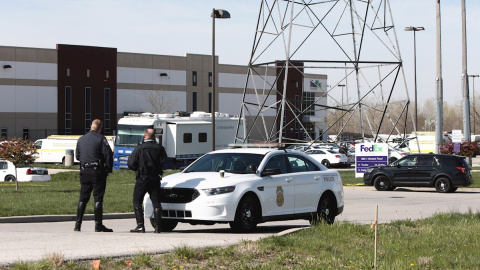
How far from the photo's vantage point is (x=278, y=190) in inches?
600

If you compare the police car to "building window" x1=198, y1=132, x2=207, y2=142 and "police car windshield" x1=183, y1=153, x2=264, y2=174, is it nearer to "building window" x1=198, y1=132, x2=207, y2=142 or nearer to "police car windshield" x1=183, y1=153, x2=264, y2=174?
"police car windshield" x1=183, y1=153, x2=264, y2=174

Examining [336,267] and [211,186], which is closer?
[336,267]

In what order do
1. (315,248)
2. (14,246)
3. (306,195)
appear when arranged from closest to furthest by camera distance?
(14,246)
(315,248)
(306,195)

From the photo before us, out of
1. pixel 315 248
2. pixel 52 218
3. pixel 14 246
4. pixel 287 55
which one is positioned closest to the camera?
pixel 14 246

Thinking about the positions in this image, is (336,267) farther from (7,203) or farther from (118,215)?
(7,203)

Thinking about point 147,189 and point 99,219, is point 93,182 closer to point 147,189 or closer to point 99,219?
point 99,219

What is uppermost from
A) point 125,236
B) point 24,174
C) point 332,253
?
point 24,174

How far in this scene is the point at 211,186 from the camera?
14.2 metres

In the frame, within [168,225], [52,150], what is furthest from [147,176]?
[52,150]

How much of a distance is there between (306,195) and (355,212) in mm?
6091

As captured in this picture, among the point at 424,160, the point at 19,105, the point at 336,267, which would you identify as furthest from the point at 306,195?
the point at 19,105

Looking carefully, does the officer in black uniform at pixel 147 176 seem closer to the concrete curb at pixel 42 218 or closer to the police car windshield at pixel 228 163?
the police car windshield at pixel 228 163

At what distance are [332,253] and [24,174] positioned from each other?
3010 centimetres

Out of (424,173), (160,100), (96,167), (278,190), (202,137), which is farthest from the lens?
(160,100)
